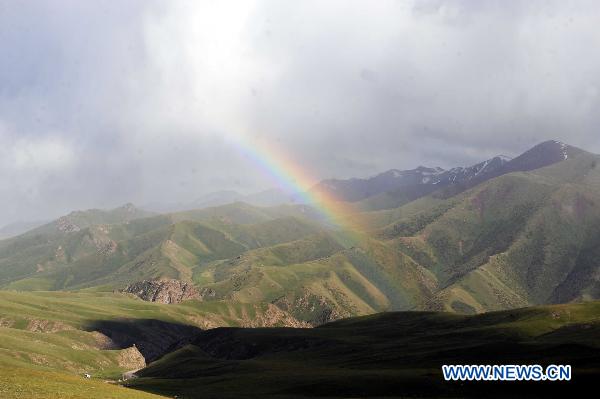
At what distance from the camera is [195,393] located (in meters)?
115

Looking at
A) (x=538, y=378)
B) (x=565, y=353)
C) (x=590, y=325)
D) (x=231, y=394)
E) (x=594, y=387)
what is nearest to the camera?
(x=594, y=387)

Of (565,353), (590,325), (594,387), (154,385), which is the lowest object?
(154,385)

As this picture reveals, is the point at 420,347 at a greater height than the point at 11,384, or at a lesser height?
greater

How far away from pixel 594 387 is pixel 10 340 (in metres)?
193

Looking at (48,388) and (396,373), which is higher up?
(396,373)

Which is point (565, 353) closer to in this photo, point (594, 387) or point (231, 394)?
point (594, 387)

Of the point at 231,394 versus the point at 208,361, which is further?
the point at 208,361

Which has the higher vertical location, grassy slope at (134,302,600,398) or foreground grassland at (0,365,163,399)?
grassy slope at (134,302,600,398)

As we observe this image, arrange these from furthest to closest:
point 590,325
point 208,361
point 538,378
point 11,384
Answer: point 208,361, point 590,325, point 538,378, point 11,384

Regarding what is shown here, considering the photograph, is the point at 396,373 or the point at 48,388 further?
the point at 396,373

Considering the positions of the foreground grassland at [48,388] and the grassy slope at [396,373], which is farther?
the grassy slope at [396,373]

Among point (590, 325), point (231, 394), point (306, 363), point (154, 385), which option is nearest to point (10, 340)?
point (154, 385)

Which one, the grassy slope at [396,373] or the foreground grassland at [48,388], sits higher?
the grassy slope at [396,373]

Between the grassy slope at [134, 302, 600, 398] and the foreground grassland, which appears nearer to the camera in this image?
the foreground grassland
